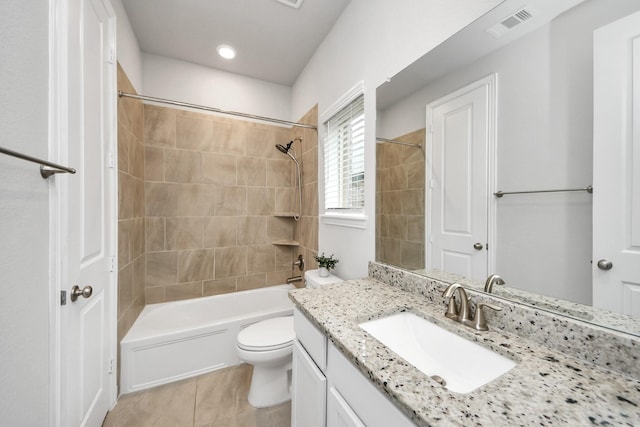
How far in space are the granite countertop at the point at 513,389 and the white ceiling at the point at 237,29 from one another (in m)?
2.11

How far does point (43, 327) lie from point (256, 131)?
7.54 feet

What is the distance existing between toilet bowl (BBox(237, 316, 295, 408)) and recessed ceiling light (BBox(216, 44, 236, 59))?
241cm

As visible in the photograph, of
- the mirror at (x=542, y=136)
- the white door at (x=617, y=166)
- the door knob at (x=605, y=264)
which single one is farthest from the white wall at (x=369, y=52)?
the door knob at (x=605, y=264)

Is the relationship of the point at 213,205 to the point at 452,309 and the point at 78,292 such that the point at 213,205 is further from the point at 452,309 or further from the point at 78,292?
the point at 452,309

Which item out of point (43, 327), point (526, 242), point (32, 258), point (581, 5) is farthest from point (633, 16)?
point (43, 327)

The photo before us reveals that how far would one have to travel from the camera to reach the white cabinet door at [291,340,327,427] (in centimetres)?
85

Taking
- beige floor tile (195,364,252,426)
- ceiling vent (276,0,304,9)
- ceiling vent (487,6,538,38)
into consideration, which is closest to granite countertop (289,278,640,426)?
ceiling vent (487,6,538,38)

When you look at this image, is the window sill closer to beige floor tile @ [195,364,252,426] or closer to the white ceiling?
beige floor tile @ [195,364,252,426]

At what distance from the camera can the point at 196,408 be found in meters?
1.51

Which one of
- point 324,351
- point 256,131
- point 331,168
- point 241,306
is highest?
point 256,131

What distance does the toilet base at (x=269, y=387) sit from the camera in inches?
60.4

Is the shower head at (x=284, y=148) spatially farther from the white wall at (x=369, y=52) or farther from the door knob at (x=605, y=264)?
the door knob at (x=605, y=264)

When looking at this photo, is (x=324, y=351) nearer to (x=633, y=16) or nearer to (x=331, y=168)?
(x=633, y=16)

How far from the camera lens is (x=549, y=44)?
69 cm
